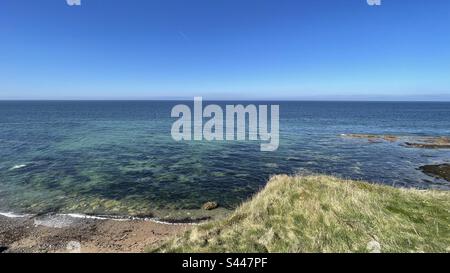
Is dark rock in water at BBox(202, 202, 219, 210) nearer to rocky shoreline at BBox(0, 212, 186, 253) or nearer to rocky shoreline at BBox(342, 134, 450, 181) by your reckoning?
rocky shoreline at BBox(0, 212, 186, 253)

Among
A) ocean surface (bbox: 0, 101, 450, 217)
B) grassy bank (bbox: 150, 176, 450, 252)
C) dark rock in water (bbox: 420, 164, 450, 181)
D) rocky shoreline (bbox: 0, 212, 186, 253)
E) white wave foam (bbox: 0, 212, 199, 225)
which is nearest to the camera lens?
grassy bank (bbox: 150, 176, 450, 252)

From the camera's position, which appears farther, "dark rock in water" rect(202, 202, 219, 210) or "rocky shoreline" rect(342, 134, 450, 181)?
"rocky shoreline" rect(342, 134, 450, 181)

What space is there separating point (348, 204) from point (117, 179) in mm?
22256

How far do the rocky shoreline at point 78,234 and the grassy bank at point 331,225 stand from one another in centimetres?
482

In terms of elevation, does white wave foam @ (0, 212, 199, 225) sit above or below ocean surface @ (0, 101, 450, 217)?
below

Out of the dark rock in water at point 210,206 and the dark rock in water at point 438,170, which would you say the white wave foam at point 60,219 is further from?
the dark rock in water at point 438,170

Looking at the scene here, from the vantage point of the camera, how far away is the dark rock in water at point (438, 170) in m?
31.2

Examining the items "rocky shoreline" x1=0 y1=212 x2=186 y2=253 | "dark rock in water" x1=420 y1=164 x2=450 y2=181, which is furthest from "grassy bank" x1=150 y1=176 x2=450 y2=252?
"dark rock in water" x1=420 y1=164 x2=450 y2=181

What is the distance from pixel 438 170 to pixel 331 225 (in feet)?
98.0

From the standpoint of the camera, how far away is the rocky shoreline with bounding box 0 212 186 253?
14844mm

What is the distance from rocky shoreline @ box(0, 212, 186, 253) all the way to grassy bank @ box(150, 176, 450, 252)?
4.82 metres

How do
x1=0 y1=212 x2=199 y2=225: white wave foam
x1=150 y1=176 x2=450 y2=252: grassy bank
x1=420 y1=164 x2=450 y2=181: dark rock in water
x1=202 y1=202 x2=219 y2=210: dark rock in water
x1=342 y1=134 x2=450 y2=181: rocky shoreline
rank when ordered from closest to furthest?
x1=150 y1=176 x2=450 y2=252: grassy bank
x1=0 y1=212 x2=199 y2=225: white wave foam
x1=202 y1=202 x2=219 y2=210: dark rock in water
x1=420 y1=164 x2=450 y2=181: dark rock in water
x1=342 y1=134 x2=450 y2=181: rocky shoreline

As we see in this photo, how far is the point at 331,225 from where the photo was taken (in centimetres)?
1160

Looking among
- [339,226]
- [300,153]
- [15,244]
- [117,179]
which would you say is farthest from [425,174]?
[15,244]
